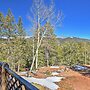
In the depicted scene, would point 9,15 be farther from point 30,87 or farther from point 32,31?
point 30,87

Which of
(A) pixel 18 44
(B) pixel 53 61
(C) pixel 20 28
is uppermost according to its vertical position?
(C) pixel 20 28

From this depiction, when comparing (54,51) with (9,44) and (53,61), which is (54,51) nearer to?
(53,61)

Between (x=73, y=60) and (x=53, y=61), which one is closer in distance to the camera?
(x=53, y=61)

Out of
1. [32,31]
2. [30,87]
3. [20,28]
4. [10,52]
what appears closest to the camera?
[30,87]

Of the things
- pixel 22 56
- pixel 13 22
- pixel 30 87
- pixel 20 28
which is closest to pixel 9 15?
pixel 13 22

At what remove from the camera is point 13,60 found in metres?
41.4

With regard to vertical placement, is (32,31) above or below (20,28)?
below

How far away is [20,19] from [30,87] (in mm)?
44653

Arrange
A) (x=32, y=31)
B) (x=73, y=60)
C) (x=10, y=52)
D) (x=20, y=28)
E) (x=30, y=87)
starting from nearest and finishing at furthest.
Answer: (x=30, y=87) < (x=32, y=31) < (x=10, y=52) < (x=20, y=28) < (x=73, y=60)

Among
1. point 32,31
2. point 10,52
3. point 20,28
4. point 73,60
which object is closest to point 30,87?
point 32,31

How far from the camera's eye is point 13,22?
4216 cm

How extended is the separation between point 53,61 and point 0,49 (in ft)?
41.5

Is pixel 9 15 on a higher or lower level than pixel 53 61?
higher

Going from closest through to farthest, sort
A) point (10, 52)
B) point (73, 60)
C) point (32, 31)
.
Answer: point (32, 31) → point (10, 52) → point (73, 60)
